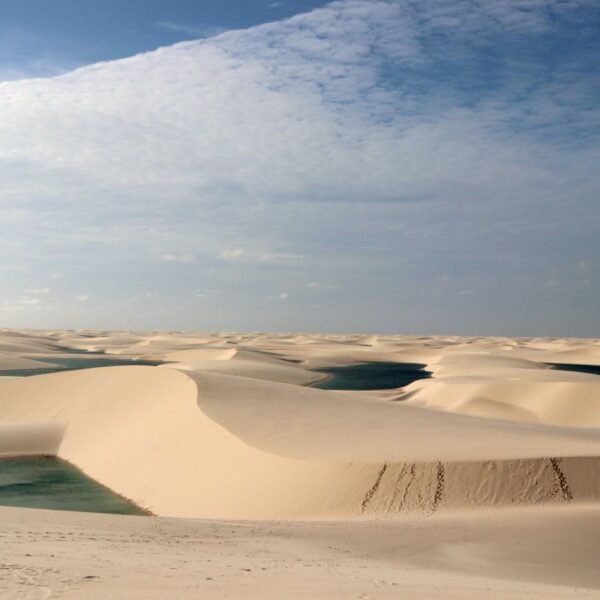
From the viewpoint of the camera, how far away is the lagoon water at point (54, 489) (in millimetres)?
18969

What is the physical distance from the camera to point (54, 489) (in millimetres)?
21031

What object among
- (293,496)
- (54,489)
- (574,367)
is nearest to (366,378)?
(574,367)

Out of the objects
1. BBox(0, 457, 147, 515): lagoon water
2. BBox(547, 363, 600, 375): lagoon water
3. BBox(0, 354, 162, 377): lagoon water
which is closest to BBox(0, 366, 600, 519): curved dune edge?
BBox(0, 457, 147, 515): lagoon water

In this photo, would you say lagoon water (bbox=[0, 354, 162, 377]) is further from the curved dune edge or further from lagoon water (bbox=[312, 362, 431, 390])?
the curved dune edge

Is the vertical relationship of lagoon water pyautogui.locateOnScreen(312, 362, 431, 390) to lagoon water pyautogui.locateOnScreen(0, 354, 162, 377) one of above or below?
below

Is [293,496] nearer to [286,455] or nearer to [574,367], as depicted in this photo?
[286,455]

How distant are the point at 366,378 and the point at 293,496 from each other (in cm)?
4755

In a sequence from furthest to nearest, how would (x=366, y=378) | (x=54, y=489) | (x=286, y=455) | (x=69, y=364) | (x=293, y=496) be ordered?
(x=69, y=364), (x=366, y=378), (x=54, y=489), (x=286, y=455), (x=293, y=496)

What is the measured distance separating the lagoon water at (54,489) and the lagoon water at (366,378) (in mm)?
29939

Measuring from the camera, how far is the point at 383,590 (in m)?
7.83

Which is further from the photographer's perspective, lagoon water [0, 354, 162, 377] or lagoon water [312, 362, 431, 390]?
lagoon water [0, 354, 162, 377]

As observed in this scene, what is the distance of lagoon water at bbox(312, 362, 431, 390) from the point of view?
5597cm

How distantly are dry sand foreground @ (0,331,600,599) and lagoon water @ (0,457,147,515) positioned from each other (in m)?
0.58

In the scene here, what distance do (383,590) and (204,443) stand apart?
14658 millimetres
